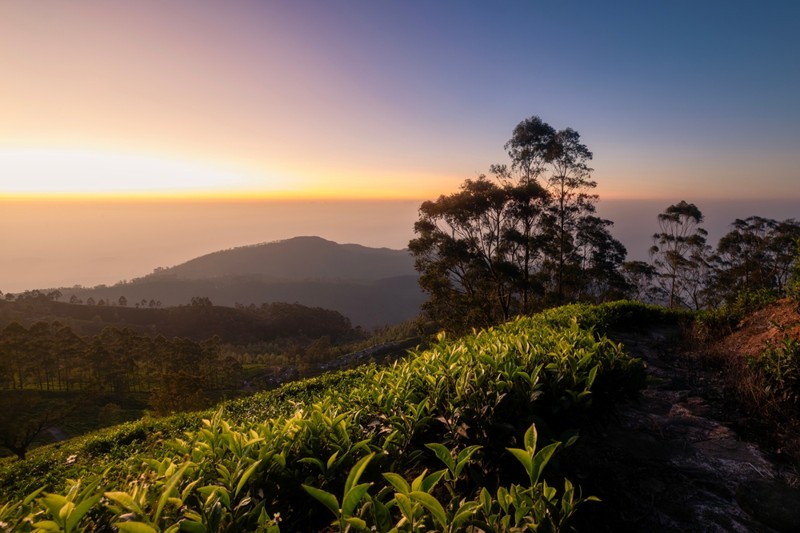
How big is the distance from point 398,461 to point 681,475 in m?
2.31

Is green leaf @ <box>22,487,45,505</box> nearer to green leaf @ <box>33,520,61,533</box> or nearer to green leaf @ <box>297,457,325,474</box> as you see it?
green leaf @ <box>33,520,61,533</box>

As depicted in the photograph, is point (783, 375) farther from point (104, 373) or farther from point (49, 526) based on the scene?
point (104, 373)

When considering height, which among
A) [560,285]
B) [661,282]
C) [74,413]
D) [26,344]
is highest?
[560,285]

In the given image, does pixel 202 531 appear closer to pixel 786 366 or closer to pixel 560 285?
pixel 786 366

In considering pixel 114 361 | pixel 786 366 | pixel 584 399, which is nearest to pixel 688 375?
pixel 786 366

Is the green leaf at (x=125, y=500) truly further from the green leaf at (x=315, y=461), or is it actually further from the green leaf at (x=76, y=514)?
the green leaf at (x=315, y=461)

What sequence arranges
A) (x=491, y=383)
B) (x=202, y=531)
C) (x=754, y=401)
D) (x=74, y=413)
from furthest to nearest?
1. (x=74, y=413)
2. (x=754, y=401)
3. (x=491, y=383)
4. (x=202, y=531)

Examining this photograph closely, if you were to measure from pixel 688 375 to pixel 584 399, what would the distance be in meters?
3.66

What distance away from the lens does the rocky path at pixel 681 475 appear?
267 cm

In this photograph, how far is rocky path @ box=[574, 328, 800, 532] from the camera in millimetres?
2670

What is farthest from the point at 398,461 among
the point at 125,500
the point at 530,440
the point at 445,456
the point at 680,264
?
the point at 680,264

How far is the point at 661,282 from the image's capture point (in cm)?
4428

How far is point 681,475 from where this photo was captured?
314 centimetres

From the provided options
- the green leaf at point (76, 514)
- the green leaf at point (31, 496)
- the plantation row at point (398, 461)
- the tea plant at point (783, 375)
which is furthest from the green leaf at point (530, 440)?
the tea plant at point (783, 375)
